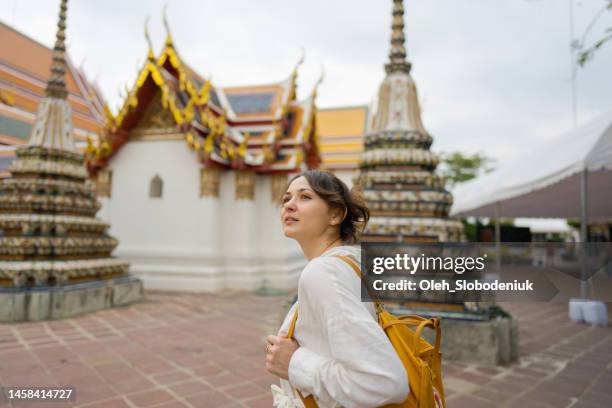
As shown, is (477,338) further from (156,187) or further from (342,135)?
(342,135)

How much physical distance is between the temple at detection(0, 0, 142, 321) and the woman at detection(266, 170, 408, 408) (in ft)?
18.7

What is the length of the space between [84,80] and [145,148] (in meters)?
5.95

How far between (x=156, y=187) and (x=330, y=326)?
29.4 ft

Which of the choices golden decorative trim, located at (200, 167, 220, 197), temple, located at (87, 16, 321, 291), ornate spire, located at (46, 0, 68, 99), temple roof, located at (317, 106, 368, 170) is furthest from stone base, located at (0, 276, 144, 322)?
temple roof, located at (317, 106, 368, 170)

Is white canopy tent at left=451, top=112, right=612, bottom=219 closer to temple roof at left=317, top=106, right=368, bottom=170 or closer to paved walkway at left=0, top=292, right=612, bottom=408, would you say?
paved walkway at left=0, top=292, right=612, bottom=408

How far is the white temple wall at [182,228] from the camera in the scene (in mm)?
8828

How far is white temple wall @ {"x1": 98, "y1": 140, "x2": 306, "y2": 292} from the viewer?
8.83m

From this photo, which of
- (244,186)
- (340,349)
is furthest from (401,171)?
(244,186)

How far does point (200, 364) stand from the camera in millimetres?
3805

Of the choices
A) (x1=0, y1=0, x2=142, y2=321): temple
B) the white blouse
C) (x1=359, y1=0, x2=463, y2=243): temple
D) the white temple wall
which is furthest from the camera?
the white temple wall

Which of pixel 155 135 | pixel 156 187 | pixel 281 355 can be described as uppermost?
pixel 155 135

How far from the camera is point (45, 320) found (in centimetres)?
547

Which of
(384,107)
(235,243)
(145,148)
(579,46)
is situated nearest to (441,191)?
(384,107)

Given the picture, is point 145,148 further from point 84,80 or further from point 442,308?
point 442,308
